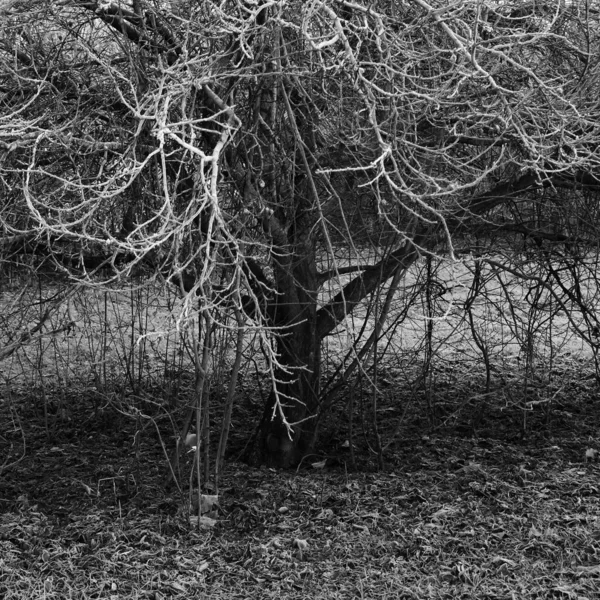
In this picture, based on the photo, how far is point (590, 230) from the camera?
5.45 m

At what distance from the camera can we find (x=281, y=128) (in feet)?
13.9

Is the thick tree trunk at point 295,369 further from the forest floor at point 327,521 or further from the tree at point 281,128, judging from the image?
the forest floor at point 327,521

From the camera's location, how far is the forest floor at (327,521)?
13.3 feet

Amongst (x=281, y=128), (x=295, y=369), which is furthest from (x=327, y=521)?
(x=281, y=128)

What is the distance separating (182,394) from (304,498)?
1752mm

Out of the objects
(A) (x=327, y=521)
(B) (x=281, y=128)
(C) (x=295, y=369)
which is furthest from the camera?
(C) (x=295, y=369)

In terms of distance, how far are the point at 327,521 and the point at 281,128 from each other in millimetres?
1863

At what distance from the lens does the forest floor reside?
4.07 m

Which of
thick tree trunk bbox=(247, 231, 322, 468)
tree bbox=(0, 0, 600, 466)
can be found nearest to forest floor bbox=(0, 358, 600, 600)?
thick tree trunk bbox=(247, 231, 322, 468)

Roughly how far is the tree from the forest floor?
0.64 meters

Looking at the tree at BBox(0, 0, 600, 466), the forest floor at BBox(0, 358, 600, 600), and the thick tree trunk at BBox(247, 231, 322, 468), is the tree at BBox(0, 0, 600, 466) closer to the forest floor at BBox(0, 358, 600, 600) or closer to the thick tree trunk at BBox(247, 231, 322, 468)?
the thick tree trunk at BBox(247, 231, 322, 468)

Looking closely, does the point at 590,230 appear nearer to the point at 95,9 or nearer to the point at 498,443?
the point at 498,443

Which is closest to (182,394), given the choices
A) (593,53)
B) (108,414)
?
(108,414)

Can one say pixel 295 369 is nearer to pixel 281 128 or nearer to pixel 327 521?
pixel 327 521
